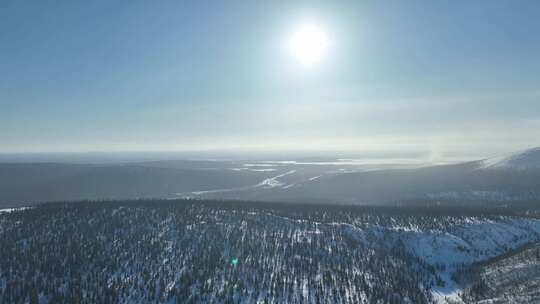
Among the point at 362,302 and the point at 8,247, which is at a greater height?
the point at 8,247

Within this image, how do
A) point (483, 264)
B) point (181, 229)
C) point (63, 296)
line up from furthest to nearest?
1. point (181, 229)
2. point (483, 264)
3. point (63, 296)

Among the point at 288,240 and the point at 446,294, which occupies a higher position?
the point at 288,240

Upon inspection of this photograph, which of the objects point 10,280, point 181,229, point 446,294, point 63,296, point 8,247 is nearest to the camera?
point 63,296

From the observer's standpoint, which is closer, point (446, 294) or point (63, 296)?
point (63, 296)

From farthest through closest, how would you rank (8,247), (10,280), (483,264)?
(483,264)
(8,247)
(10,280)

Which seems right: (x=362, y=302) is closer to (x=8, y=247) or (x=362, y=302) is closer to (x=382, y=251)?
(x=382, y=251)

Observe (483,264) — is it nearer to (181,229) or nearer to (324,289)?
(324,289)

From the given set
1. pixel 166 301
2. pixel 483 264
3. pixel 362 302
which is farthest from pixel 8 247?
pixel 483 264

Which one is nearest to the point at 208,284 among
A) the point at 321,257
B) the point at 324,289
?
the point at 324,289

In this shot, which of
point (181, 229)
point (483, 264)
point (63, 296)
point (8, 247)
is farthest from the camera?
point (181, 229)
